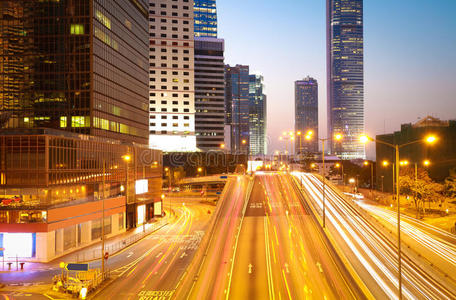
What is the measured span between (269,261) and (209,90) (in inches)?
5908

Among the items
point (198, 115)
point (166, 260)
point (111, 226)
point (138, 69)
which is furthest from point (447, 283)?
point (198, 115)

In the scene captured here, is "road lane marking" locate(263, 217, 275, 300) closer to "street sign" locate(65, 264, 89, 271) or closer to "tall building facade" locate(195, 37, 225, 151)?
"street sign" locate(65, 264, 89, 271)

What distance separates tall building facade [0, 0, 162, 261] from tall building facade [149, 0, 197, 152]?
183 feet

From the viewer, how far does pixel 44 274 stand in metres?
33.2

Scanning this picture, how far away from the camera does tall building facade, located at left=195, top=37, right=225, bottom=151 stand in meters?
172

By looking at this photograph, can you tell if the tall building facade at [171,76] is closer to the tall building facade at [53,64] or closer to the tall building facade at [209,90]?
the tall building facade at [209,90]

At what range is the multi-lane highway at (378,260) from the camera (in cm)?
2566

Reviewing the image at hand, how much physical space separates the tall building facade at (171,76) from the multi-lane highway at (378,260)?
101 metres

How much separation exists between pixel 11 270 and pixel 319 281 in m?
28.4

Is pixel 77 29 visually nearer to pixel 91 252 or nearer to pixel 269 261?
pixel 91 252

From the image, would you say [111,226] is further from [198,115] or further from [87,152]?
[198,115]

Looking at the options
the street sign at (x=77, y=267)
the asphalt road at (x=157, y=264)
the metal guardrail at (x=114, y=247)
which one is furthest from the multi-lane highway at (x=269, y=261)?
the metal guardrail at (x=114, y=247)

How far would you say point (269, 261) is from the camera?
103ft

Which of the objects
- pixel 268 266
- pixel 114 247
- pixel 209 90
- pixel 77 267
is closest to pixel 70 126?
pixel 114 247
